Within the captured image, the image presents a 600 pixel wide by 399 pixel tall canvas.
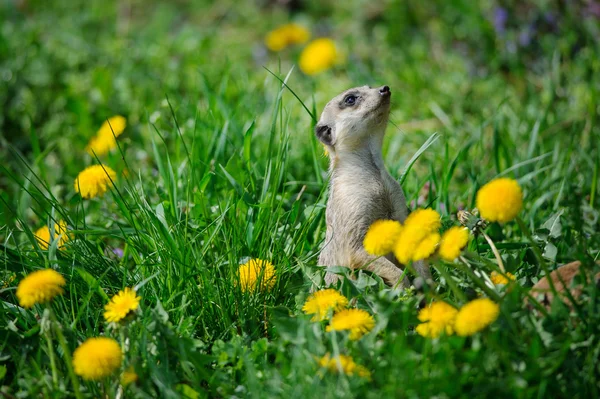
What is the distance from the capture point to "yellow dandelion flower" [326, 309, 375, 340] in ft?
8.42

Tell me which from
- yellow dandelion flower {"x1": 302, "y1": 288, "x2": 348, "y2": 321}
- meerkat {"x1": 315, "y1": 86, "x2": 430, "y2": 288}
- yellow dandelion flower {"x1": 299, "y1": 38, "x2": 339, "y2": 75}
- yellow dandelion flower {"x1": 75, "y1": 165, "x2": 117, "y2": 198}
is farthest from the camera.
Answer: yellow dandelion flower {"x1": 299, "y1": 38, "x2": 339, "y2": 75}

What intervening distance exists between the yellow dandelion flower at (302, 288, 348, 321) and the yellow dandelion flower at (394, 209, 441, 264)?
34 centimetres

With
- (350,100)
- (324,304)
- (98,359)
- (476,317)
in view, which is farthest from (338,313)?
(350,100)

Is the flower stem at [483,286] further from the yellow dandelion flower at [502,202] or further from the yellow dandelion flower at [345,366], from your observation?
the yellow dandelion flower at [345,366]

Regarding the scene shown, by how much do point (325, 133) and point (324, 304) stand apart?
1.19 metres

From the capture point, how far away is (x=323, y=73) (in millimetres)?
6422

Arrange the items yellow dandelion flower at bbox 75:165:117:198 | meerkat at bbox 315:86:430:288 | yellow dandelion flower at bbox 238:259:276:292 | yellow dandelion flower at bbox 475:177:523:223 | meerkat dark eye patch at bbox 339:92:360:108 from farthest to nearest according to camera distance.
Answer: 1. meerkat dark eye patch at bbox 339:92:360:108
2. yellow dandelion flower at bbox 75:165:117:198
3. meerkat at bbox 315:86:430:288
4. yellow dandelion flower at bbox 238:259:276:292
5. yellow dandelion flower at bbox 475:177:523:223

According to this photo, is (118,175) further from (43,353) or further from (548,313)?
(548,313)

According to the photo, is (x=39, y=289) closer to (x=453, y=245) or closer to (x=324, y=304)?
(x=324, y=304)

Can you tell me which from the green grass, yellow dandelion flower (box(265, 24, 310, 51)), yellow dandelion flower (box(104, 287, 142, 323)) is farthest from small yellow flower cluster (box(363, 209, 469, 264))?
yellow dandelion flower (box(265, 24, 310, 51))

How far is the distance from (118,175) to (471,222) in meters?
2.17

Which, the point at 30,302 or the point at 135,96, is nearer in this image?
the point at 30,302

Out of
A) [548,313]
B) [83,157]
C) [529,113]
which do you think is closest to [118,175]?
[83,157]

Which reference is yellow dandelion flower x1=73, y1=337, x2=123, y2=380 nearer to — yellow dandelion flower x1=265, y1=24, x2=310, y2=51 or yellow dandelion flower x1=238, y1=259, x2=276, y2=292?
yellow dandelion flower x1=238, y1=259, x2=276, y2=292
